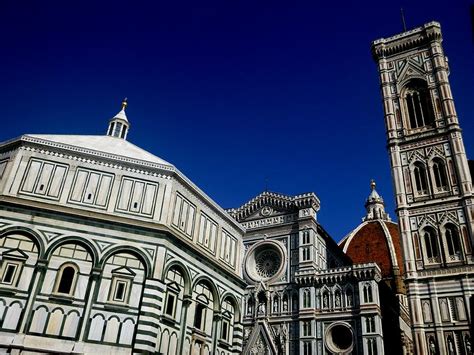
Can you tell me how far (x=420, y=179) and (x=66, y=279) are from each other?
1310 inches

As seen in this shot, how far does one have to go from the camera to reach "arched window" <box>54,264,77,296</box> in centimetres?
1532

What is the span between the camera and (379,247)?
67.8 m

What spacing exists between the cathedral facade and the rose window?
142 millimetres

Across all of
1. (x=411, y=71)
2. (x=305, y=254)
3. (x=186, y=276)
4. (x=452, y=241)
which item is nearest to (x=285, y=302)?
(x=305, y=254)

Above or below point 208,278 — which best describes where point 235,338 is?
below

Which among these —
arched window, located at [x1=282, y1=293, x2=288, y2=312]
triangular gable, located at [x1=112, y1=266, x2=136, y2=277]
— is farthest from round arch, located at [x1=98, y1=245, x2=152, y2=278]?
arched window, located at [x1=282, y1=293, x2=288, y2=312]

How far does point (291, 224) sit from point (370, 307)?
11.3 meters

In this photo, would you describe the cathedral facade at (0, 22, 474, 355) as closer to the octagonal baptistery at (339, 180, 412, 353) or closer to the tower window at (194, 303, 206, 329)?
the tower window at (194, 303, 206, 329)

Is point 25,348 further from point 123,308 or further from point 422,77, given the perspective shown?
point 422,77

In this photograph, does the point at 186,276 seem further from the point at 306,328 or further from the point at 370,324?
the point at 306,328

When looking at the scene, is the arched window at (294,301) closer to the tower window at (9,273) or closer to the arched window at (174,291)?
the arched window at (174,291)

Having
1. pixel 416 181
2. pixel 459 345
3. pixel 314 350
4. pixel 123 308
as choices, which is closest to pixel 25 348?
pixel 123 308

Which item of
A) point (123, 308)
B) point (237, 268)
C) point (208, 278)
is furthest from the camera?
point (237, 268)

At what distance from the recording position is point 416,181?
39.2 meters
